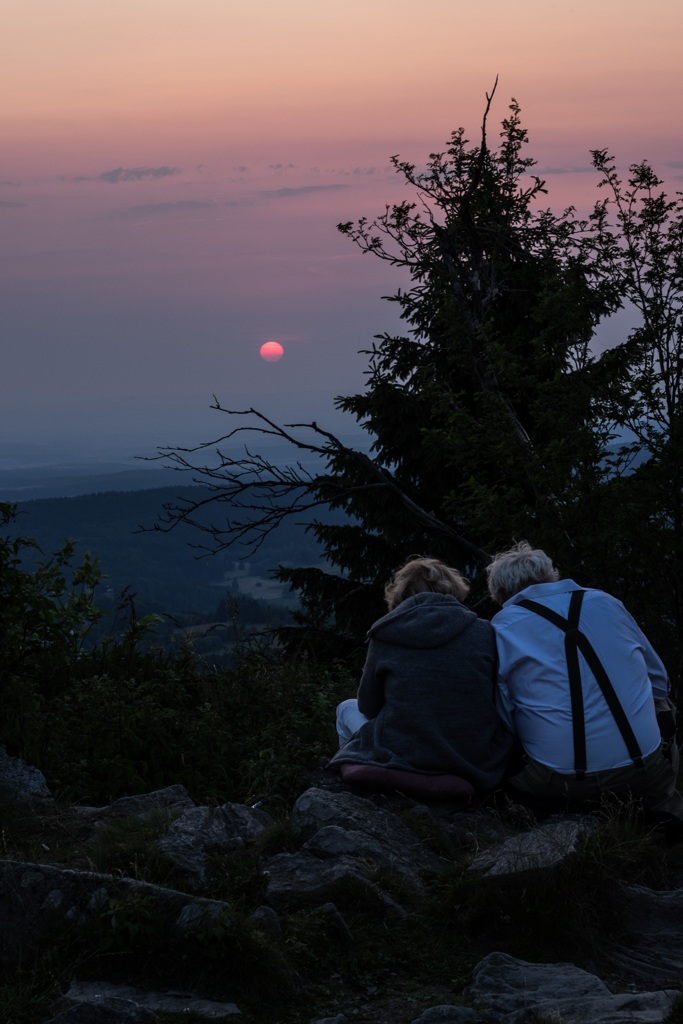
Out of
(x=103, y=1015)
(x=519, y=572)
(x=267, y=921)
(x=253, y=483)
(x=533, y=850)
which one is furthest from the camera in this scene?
(x=253, y=483)

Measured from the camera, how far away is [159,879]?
12.3 feet

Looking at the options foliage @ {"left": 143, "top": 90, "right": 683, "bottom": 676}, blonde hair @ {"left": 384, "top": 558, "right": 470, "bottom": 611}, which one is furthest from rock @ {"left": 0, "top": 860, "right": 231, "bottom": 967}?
foliage @ {"left": 143, "top": 90, "right": 683, "bottom": 676}

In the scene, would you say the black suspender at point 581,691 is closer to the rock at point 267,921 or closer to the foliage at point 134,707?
the foliage at point 134,707

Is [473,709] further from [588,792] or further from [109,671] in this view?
[109,671]

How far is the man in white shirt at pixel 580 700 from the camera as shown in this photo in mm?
4492

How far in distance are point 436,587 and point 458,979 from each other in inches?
85.1

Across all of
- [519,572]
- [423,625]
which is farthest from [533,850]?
[519,572]

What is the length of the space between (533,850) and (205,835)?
1347 mm

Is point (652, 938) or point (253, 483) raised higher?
→ point (253, 483)

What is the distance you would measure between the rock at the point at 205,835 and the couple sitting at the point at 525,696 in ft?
2.32

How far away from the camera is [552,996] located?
9.79 ft

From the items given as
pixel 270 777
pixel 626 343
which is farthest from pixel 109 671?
pixel 626 343

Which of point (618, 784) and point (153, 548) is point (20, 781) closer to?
point (618, 784)

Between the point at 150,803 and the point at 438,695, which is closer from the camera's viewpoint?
the point at 438,695
